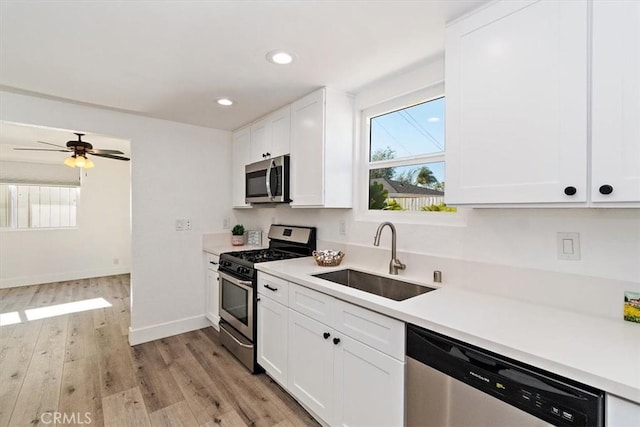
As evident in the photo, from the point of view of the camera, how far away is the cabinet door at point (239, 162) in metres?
3.34

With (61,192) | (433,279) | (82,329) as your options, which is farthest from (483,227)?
(61,192)

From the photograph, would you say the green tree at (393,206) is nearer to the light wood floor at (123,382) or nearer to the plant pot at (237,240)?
the light wood floor at (123,382)

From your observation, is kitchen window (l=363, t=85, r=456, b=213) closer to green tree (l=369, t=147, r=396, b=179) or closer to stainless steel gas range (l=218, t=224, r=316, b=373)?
green tree (l=369, t=147, r=396, b=179)

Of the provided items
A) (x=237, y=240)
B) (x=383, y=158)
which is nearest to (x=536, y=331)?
(x=383, y=158)

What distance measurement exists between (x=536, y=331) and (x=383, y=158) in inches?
60.4

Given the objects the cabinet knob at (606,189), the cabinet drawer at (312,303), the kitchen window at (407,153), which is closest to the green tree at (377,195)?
the kitchen window at (407,153)

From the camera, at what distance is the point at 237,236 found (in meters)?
3.54

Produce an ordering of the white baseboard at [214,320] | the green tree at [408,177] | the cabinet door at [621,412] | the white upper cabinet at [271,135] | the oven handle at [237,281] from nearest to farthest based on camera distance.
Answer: the cabinet door at [621,412] → the green tree at [408,177] → the oven handle at [237,281] → the white upper cabinet at [271,135] → the white baseboard at [214,320]

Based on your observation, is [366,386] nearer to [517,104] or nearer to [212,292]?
[517,104]

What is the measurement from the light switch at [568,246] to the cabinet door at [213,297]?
278 centimetres

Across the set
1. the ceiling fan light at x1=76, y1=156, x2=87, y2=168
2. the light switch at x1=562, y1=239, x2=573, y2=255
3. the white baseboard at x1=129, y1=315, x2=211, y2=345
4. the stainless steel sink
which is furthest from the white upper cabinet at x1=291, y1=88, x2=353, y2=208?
the ceiling fan light at x1=76, y1=156, x2=87, y2=168

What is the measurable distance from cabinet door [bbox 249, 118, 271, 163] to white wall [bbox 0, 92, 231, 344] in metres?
0.60

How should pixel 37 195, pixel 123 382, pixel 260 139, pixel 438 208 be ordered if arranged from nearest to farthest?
pixel 438 208 < pixel 123 382 < pixel 260 139 < pixel 37 195

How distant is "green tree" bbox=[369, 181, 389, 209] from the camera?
2.33 meters
